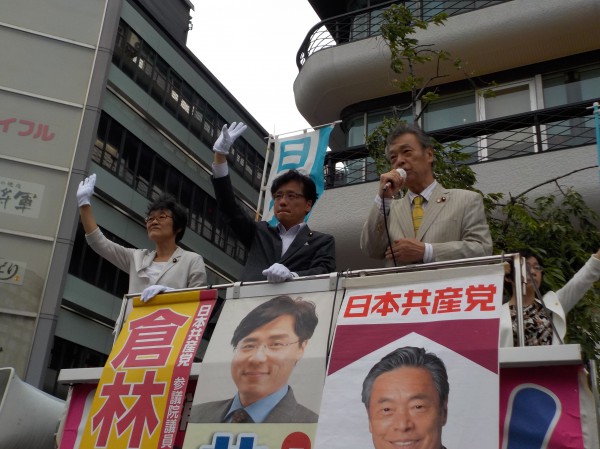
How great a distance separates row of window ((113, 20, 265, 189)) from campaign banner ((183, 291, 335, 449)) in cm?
1501

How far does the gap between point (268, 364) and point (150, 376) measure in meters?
0.75

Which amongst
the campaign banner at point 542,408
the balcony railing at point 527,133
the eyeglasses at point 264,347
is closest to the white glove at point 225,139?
the eyeglasses at point 264,347

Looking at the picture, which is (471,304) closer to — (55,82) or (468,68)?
(468,68)

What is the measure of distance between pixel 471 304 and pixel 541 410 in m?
0.50

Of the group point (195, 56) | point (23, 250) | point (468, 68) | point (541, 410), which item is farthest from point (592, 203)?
point (195, 56)

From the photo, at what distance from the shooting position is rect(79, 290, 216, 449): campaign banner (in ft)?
11.1

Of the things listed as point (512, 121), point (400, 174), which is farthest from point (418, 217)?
point (512, 121)

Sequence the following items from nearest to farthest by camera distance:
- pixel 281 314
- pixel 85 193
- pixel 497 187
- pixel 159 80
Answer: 1. pixel 281 314
2. pixel 85 193
3. pixel 497 187
4. pixel 159 80

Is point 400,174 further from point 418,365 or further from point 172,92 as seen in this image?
point 172,92

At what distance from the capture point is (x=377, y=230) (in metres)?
3.58

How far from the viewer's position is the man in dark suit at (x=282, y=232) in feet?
12.9

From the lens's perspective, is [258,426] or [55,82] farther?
[55,82]

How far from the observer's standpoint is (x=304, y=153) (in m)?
8.67

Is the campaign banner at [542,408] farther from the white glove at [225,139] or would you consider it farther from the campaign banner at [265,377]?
the white glove at [225,139]
